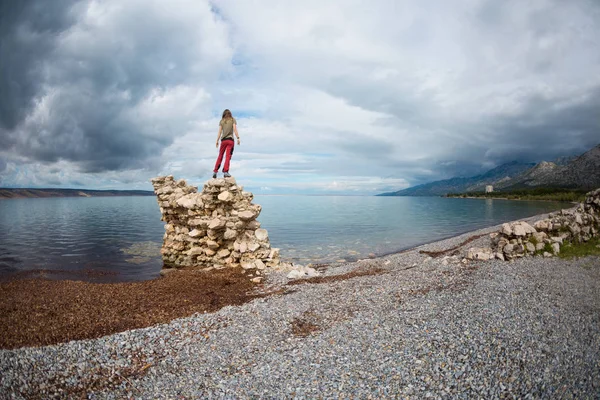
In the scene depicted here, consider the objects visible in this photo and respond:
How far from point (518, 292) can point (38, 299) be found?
20.9 meters

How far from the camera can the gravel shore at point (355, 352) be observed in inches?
287

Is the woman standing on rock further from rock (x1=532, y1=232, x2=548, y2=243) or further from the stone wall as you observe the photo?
rock (x1=532, y1=232, x2=548, y2=243)

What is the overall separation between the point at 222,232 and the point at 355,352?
53.6 feet

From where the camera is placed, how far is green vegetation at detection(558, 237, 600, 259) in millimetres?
18328

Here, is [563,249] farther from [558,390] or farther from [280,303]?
[280,303]

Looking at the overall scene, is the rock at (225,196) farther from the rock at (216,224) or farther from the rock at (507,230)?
the rock at (507,230)

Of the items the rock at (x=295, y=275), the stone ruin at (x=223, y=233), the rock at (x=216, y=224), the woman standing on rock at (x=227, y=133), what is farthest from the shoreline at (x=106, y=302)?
→ the woman standing on rock at (x=227, y=133)

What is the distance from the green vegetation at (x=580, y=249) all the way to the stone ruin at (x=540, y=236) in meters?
0.29

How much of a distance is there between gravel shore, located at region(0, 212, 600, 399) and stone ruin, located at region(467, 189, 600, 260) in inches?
202

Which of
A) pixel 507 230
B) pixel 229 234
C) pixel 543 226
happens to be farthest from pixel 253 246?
pixel 543 226

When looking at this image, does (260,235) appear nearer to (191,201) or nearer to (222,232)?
(222,232)

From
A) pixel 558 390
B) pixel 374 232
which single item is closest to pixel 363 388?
pixel 558 390

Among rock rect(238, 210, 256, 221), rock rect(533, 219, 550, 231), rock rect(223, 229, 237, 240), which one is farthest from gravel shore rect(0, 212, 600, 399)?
rock rect(238, 210, 256, 221)

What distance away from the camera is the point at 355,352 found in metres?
8.83
